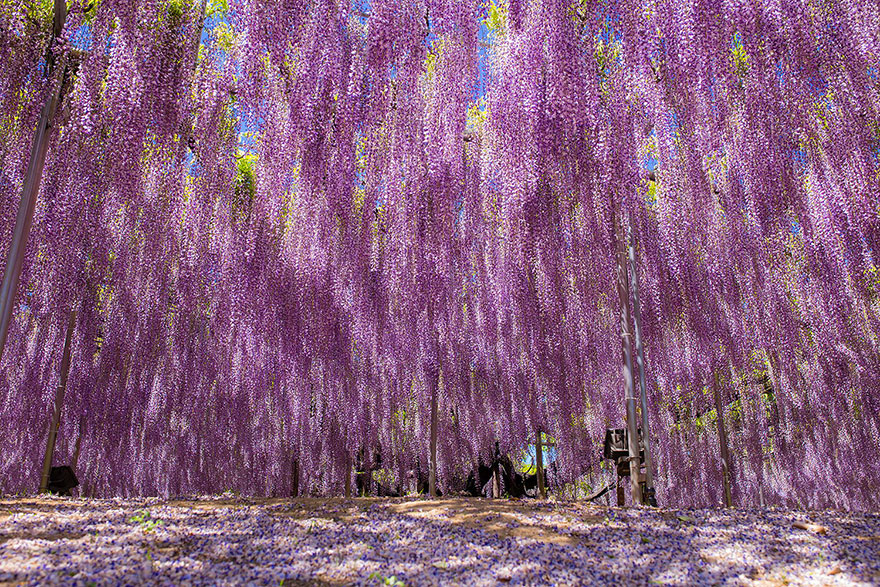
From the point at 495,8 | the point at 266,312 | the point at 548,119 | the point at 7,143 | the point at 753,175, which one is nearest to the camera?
the point at 548,119

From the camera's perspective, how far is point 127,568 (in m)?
2.98

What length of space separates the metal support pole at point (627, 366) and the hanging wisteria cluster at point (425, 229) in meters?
0.32

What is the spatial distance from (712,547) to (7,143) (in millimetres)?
8084

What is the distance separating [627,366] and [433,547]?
4.45 metres

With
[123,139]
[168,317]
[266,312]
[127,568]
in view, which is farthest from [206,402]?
[127,568]

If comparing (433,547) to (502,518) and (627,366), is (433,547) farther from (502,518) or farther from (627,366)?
(627,366)

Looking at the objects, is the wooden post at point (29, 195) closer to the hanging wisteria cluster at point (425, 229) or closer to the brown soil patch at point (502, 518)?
the hanging wisteria cluster at point (425, 229)

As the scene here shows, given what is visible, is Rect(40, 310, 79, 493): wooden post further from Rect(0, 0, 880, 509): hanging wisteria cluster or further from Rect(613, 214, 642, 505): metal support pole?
Rect(613, 214, 642, 505): metal support pole

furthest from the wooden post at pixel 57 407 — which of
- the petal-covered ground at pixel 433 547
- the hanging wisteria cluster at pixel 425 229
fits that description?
the petal-covered ground at pixel 433 547

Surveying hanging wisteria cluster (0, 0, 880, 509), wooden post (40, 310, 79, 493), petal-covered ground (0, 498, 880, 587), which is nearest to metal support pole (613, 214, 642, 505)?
hanging wisteria cluster (0, 0, 880, 509)

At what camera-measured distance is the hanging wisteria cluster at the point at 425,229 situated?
5609 mm

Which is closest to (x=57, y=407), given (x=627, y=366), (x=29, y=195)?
(x=29, y=195)

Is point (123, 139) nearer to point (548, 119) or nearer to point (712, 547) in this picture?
point (548, 119)

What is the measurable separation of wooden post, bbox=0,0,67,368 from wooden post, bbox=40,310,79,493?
441 cm
